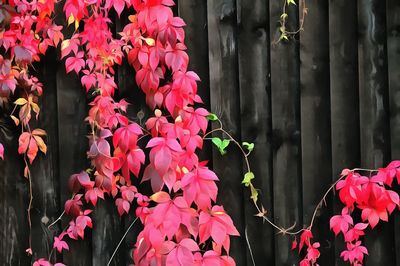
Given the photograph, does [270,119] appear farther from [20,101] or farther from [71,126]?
[20,101]

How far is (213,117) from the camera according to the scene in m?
2.84

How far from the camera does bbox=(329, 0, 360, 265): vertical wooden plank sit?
279 cm

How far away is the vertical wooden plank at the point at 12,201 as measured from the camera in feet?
9.54

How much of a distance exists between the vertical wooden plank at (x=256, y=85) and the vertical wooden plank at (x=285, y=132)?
0.11ft

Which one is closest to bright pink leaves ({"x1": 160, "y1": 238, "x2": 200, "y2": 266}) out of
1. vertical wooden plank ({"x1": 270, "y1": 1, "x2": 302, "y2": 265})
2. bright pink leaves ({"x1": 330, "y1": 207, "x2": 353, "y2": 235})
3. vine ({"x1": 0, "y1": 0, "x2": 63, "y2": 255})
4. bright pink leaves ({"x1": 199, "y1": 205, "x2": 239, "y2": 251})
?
bright pink leaves ({"x1": 199, "y1": 205, "x2": 239, "y2": 251})

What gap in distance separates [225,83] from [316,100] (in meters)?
0.44

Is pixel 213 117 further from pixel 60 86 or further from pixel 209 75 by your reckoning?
pixel 60 86

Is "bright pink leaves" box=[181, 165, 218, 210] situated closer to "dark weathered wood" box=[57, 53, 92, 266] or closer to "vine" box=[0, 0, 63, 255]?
"dark weathered wood" box=[57, 53, 92, 266]

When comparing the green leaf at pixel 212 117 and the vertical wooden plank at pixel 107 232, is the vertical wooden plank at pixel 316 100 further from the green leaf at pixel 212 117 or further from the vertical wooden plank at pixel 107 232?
the vertical wooden plank at pixel 107 232

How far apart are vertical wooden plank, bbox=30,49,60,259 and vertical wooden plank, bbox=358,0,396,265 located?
4.85ft

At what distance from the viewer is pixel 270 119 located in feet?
9.42

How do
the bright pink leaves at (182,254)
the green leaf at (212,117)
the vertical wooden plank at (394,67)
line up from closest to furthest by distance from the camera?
the bright pink leaves at (182,254), the vertical wooden plank at (394,67), the green leaf at (212,117)

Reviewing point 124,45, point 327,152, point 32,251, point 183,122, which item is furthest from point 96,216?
point 327,152

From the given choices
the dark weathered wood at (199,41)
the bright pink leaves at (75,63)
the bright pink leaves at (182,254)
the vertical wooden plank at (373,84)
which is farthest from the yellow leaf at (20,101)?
the vertical wooden plank at (373,84)
